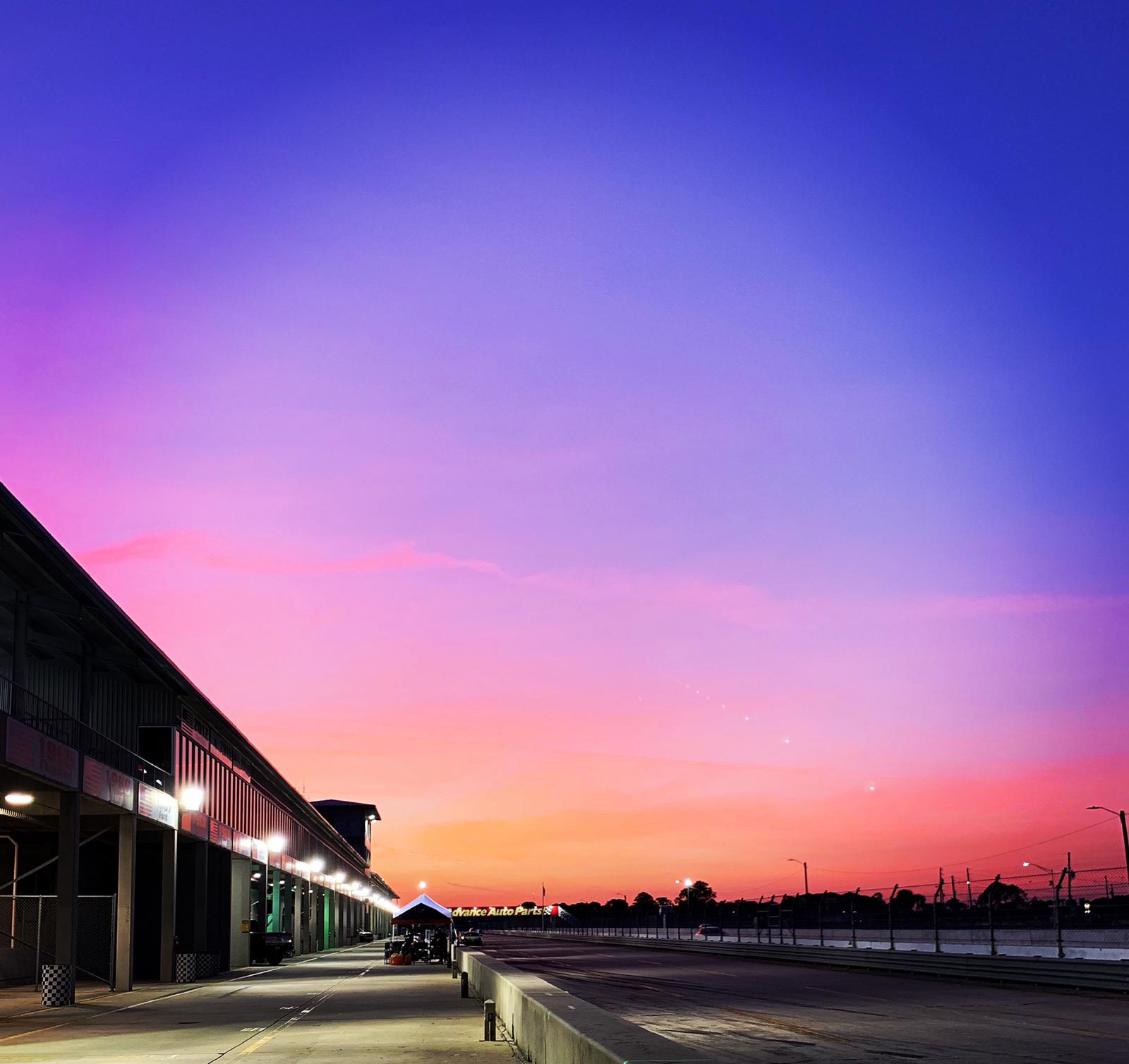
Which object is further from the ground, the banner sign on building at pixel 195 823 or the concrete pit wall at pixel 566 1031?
the banner sign on building at pixel 195 823

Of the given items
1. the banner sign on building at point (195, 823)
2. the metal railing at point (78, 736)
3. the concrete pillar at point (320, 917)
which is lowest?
the concrete pillar at point (320, 917)

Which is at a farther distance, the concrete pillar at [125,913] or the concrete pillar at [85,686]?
the concrete pillar at [125,913]

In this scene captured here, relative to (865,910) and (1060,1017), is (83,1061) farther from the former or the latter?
(865,910)

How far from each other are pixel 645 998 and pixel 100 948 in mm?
22555

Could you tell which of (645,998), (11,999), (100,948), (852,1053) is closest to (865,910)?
(645,998)

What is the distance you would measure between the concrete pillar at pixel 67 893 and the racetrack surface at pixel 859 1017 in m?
11.7

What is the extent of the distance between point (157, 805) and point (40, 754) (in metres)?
10.9

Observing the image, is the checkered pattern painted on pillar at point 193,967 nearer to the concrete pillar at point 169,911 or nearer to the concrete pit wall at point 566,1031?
the concrete pillar at point 169,911

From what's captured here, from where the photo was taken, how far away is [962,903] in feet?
137

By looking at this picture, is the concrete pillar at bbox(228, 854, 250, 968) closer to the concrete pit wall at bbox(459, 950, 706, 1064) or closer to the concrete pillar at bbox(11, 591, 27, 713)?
the concrete pillar at bbox(11, 591, 27, 713)

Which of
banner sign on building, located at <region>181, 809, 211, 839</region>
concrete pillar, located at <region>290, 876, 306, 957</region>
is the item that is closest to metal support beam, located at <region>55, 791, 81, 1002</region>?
banner sign on building, located at <region>181, 809, 211, 839</region>

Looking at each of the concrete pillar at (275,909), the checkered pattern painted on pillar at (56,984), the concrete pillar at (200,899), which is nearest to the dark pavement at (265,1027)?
the checkered pattern painted on pillar at (56,984)

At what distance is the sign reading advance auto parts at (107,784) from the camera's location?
102 ft

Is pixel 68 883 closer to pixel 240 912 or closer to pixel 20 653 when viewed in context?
pixel 20 653
